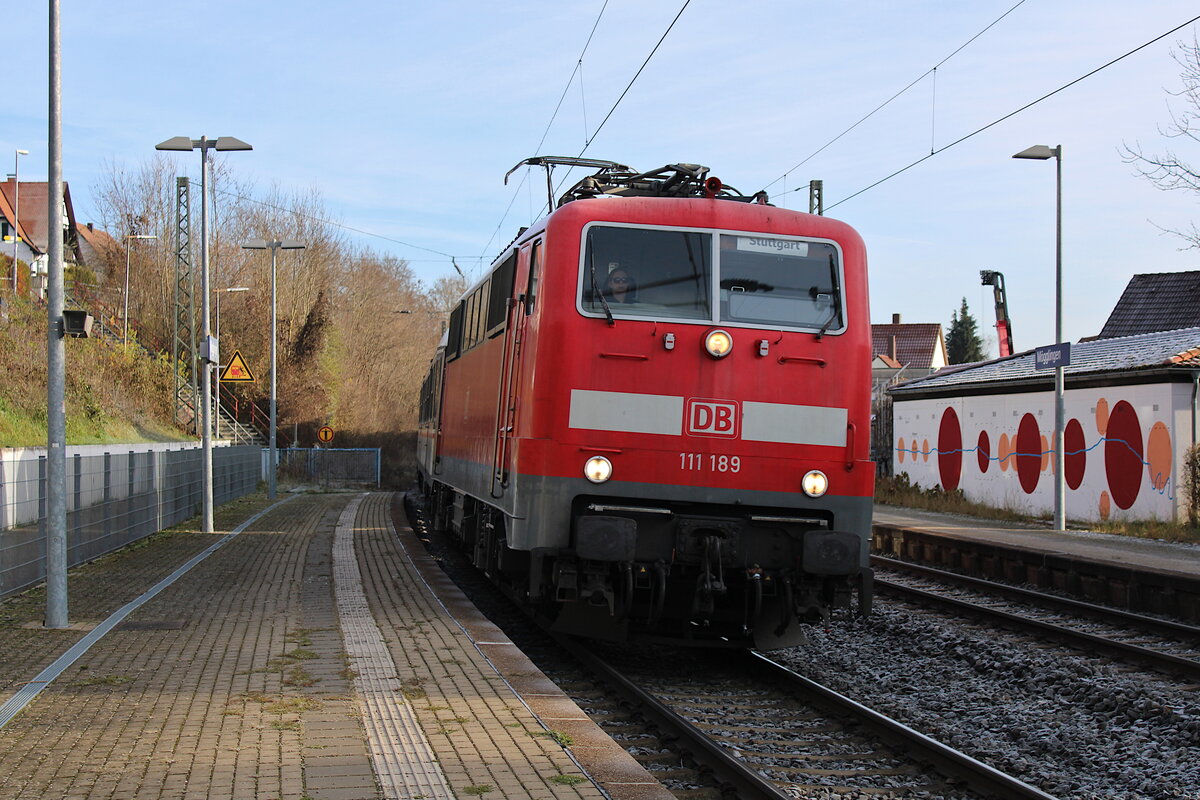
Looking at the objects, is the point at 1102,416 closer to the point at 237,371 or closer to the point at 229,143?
the point at 229,143

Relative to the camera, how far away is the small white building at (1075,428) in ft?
65.2

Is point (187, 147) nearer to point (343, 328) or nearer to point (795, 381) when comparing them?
point (795, 381)

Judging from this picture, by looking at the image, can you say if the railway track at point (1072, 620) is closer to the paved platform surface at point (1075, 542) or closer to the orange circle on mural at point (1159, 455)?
the paved platform surface at point (1075, 542)

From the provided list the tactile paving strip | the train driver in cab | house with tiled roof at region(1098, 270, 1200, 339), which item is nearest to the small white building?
house with tiled roof at region(1098, 270, 1200, 339)

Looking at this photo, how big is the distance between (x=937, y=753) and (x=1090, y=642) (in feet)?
14.4

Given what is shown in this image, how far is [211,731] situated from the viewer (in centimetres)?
577

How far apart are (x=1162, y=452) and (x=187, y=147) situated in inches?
685

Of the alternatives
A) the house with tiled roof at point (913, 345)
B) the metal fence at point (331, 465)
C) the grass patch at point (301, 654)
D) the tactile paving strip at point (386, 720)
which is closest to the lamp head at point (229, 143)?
the tactile paving strip at point (386, 720)

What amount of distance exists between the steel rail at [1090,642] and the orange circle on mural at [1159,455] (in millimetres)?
8996

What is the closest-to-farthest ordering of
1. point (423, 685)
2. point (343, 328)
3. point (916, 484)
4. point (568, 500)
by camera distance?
point (423, 685) < point (568, 500) < point (916, 484) < point (343, 328)

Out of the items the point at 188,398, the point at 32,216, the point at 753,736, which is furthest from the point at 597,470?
the point at 32,216

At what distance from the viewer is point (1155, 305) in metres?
37.0

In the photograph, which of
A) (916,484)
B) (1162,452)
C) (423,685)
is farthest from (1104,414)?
(423,685)

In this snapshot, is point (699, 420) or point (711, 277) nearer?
point (699, 420)
